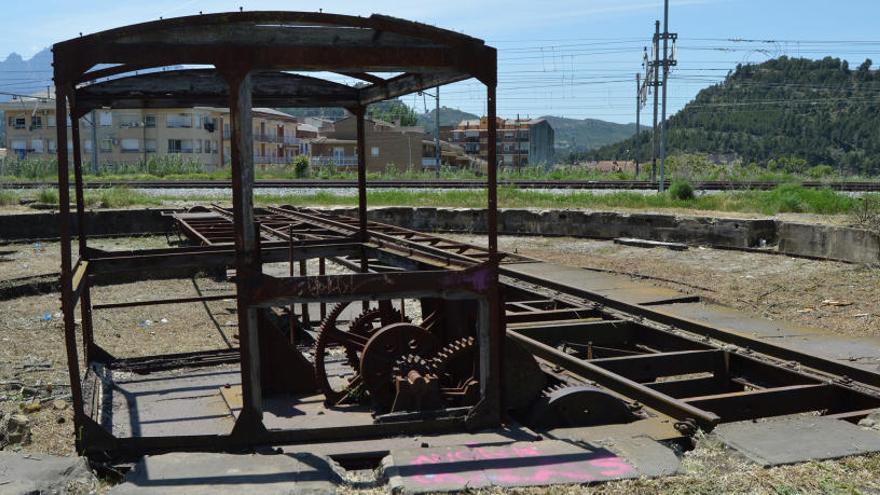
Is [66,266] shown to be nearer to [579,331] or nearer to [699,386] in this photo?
[579,331]

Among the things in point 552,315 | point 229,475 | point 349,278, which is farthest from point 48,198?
point 229,475

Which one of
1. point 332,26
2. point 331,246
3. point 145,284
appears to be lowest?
Result: point 145,284

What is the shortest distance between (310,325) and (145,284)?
16.4 feet

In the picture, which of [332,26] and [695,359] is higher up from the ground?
[332,26]

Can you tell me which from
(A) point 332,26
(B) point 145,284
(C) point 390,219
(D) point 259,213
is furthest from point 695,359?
(C) point 390,219

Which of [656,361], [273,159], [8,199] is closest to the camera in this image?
[656,361]

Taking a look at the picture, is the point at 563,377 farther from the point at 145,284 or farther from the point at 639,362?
the point at 145,284

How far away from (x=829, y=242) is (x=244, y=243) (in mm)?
11605

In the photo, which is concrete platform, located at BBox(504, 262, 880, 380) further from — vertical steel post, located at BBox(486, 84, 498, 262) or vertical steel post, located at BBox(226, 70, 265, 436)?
vertical steel post, located at BBox(226, 70, 265, 436)

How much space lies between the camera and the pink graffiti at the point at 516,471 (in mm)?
4152

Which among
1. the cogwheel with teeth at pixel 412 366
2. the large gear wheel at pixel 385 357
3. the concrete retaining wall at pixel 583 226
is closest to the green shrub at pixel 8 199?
the concrete retaining wall at pixel 583 226

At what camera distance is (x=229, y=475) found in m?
4.28

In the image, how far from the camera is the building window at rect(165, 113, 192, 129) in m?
74.8

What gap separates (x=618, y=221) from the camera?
→ 697 inches
